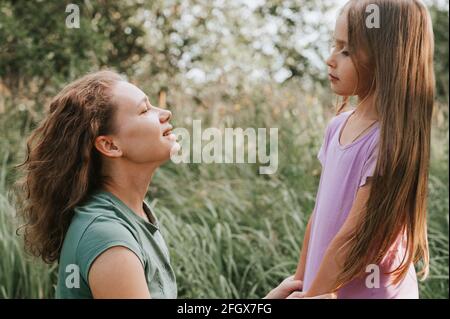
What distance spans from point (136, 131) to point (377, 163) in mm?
664

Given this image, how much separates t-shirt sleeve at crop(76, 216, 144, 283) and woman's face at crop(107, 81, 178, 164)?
28cm

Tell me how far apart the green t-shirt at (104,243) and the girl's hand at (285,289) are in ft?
1.07

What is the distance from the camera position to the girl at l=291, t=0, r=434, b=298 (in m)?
1.95

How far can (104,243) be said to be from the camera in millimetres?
1601

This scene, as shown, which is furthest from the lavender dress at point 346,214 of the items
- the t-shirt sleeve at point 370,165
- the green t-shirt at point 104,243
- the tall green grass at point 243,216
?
the tall green grass at point 243,216

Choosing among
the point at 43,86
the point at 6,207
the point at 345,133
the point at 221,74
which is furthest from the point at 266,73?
the point at 345,133

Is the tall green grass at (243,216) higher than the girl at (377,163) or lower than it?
lower

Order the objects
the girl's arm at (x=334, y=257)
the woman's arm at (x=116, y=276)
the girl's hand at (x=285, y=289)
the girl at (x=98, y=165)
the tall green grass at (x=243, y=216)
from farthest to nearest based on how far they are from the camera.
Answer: the tall green grass at (x=243, y=216) → the girl's hand at (x=285, y=289) → the girl's arm at (x=334, y=257) → the girl at (x=98, y=165) → the woman's arm at (x=116, y=276)

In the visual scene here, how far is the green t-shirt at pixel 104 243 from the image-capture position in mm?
1618

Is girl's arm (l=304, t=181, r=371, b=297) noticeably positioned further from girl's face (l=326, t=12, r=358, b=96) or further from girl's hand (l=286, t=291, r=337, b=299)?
girl's face (l=326, t=12, r=358, b=96)

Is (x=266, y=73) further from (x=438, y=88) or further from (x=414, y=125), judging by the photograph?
(x=414, y=125)

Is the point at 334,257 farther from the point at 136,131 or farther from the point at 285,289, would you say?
the point at 136,131

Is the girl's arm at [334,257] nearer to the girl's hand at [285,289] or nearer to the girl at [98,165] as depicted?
the girl's hand at [285,289]

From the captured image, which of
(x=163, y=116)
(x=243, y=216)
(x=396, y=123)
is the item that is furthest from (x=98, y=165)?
(x=243, y=216)
